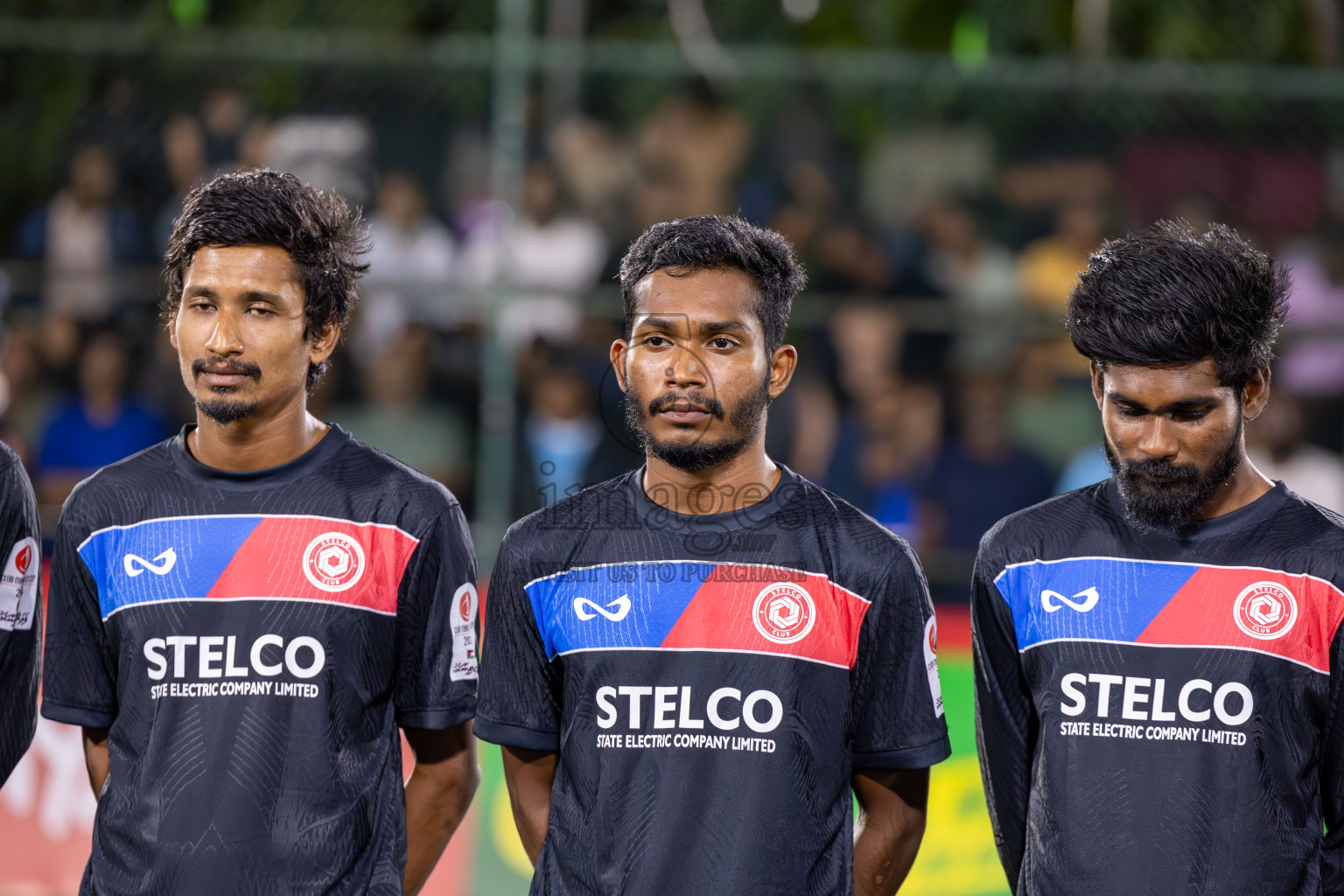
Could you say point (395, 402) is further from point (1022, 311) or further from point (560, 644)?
point (560, 644)

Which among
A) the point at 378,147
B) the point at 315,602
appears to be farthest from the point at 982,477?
the point at 315,602

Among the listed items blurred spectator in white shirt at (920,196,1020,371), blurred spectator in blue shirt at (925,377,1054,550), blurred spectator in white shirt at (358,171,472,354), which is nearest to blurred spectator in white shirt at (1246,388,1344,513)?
blurred spectator in blue shirt at (925,377,1054,550)

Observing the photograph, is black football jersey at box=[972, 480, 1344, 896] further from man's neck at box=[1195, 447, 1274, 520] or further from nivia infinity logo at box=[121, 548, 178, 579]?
nivia infinity logo at box=[121, 548, 178, 579]

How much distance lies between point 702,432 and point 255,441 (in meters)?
0.95

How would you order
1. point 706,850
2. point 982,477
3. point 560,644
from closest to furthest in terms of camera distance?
1. point 706,850
2. point 560,644
3. point 982,477

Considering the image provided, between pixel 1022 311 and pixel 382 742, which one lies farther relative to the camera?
pixel 1022 311

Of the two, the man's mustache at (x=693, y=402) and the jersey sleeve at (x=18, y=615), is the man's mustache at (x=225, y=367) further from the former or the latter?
the man's mustache at (x=693, y=402)

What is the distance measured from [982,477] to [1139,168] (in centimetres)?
157

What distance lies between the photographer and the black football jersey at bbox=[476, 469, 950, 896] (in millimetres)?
2957

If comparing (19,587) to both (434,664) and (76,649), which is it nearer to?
(76,649)

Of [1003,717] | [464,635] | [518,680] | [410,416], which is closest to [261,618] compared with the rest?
[464,635]

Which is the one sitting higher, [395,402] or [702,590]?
[395,402]

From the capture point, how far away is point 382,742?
3.22 metres

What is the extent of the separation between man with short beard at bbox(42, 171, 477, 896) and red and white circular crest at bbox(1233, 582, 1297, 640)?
1556 mm
